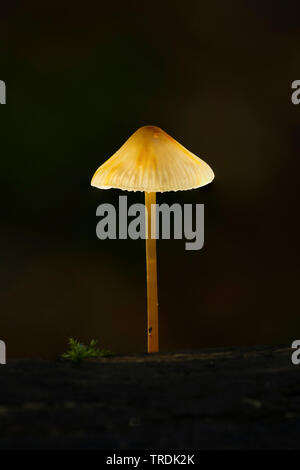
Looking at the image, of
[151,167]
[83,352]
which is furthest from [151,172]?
[83,352]

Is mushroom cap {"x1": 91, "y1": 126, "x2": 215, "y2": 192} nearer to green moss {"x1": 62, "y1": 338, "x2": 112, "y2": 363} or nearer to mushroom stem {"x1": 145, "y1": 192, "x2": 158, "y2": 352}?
mushroom stem {"x1": 145, "y1": 192, "x2": 158, "y2": 352}

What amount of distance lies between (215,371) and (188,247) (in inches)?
28.9

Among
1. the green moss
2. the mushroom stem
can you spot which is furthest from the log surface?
the mushroom stem

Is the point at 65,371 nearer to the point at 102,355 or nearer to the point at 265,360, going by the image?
the point at 102,355

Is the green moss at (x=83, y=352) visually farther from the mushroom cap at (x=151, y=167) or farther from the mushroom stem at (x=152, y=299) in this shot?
the mushroom cap at (x=151, y=167)

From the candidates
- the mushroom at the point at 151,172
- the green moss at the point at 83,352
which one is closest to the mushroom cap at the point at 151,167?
the mushroom at the point at 151,172

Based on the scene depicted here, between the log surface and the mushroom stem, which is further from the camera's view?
the mushroom stem

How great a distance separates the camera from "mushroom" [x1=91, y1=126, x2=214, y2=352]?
1132mm

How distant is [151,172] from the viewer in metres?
1.13

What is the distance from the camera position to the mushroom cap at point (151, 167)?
44.5 inches

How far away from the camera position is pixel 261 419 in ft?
2.36

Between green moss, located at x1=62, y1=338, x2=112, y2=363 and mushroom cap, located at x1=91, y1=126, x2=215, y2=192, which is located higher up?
mushroom cap, located at x1=91, y1=126, x2=215, y2=192

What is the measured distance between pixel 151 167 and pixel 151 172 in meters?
0.01

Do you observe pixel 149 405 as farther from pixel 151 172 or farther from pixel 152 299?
pixel 151 172
